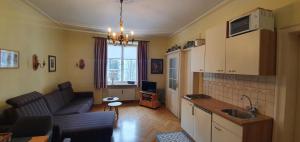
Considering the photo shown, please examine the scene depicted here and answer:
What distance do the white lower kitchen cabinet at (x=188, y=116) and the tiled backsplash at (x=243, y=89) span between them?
57cm

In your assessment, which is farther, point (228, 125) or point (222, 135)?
point (222, 135)

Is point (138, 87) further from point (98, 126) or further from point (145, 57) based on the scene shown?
point (98, 126)

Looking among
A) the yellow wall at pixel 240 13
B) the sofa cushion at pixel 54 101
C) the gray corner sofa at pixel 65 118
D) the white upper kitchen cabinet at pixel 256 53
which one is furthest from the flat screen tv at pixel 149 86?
the white upper kitchen cabinet at pixel 256 53

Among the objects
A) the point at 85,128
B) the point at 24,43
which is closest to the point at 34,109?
the point at 85,128

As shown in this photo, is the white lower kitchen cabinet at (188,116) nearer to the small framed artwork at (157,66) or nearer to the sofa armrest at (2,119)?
the small framed artwork at (157,66)

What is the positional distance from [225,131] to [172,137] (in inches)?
54.0

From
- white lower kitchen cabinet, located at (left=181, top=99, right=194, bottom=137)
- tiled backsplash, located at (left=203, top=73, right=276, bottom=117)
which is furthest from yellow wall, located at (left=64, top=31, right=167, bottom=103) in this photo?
tiled backsplash, located at (left=203, top=73, right=276, bottom=117)

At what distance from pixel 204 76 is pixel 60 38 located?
4.57 meters

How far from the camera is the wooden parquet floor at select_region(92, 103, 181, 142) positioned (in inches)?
121

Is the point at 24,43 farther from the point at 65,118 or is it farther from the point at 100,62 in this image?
the point at 100,62

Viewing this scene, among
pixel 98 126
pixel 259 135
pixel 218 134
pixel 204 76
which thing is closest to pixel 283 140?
pixel 259 135

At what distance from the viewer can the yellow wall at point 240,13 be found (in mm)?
1676

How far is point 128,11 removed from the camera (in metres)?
3.30

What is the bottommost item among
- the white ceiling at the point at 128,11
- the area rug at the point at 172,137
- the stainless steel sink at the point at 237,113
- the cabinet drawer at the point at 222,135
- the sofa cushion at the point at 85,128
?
the area rug at the point at 172,137
